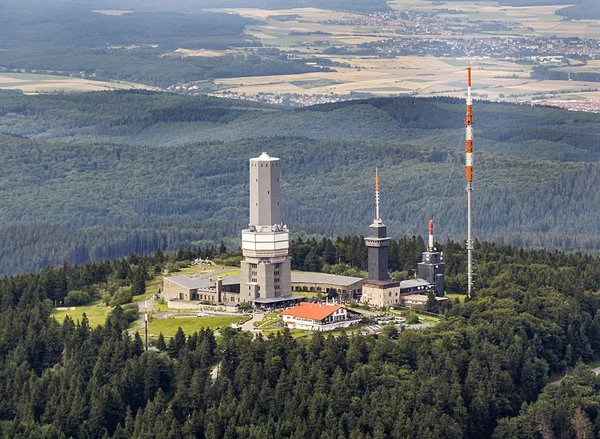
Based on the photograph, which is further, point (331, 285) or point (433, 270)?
point (433, 270)

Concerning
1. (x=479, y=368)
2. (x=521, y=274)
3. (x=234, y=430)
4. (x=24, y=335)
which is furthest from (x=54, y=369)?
(x=521, y=274)

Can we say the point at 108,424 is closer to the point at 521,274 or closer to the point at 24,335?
the point at 24,335

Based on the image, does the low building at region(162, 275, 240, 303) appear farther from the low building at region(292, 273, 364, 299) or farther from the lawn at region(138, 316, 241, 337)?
the lawn at region(138, 316, 241, 337)

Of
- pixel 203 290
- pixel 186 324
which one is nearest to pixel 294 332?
pixel 186 324

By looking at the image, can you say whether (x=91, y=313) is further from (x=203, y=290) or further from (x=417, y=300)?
(x=417, y=300)

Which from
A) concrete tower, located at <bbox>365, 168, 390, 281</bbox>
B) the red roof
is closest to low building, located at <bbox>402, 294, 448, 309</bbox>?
concrete tower, located at <bbox>365, 168, 390, 281</bbox>
